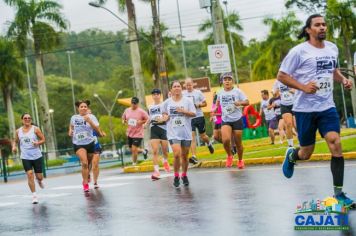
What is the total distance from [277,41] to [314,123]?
67.4 meters

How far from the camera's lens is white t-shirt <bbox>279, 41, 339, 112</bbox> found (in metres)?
7.70

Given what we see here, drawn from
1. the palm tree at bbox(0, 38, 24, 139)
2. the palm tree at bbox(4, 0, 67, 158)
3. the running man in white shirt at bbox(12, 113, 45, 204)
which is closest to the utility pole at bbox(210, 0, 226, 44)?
the running man in white shirt at bbox(12, 113, 45, 204)

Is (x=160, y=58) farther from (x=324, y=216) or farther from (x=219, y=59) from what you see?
(x=324, y=216)

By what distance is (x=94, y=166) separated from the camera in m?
15.4

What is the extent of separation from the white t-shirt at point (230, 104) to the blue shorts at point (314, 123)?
21.3ft

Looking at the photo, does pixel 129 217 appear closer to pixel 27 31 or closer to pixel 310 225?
pixel 310 225

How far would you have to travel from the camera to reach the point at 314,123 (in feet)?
25.5

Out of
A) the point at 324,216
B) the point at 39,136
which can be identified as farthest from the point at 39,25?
the point at 324,216

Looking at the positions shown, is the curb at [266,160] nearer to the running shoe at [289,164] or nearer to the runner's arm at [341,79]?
the running shoe at [289,164]

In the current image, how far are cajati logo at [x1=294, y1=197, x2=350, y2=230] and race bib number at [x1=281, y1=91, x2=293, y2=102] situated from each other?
9373 millimetres

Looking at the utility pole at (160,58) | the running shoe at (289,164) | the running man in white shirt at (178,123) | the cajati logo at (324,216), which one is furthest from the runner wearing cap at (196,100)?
the utility pole at (160,58)

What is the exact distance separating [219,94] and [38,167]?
4.00 m

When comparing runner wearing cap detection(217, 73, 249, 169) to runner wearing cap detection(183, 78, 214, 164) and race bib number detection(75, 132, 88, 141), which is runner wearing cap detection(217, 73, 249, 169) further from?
race bib number detection(75, 132, 88, 141)

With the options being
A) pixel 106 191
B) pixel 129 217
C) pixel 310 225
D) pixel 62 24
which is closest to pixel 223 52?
pixel 106 191
